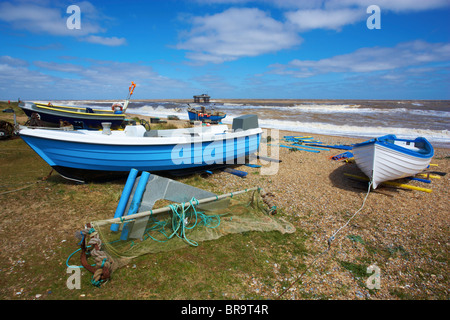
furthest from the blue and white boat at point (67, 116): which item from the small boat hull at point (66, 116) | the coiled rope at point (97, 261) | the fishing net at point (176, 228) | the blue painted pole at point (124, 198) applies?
the coiled rope at point (97, 261)

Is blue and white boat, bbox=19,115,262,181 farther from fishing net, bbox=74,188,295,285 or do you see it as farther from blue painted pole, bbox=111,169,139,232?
fishing net, bbox=74,188,295,285

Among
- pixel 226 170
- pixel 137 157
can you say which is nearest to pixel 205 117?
pixel 226 170

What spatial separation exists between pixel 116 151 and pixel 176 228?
133 inches

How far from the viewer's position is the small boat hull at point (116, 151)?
21.4 ft

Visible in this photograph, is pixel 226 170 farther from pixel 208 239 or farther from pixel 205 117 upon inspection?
pixel 205 117

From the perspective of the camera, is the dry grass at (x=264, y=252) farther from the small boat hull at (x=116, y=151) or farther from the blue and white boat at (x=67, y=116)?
the blue and white boat at (x=67, y=116)

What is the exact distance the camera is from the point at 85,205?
5996 mm

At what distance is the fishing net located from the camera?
3.65 meters

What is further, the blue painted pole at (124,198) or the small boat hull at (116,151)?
the small boat hull at (116,151)

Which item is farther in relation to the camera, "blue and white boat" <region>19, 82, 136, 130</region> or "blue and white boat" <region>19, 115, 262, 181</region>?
"blue and white boat" <region>19, 82, 136, 130</region>

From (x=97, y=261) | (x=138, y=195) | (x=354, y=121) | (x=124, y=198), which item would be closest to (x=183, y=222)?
(x=138, y=195)

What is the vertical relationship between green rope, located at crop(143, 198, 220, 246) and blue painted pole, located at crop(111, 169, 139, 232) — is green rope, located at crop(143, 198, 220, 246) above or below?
below

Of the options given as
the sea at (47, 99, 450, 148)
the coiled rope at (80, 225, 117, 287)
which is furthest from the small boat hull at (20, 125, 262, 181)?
the sea at (47, 99, 450, 148)

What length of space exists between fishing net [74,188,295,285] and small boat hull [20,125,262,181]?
2714 millimetres
